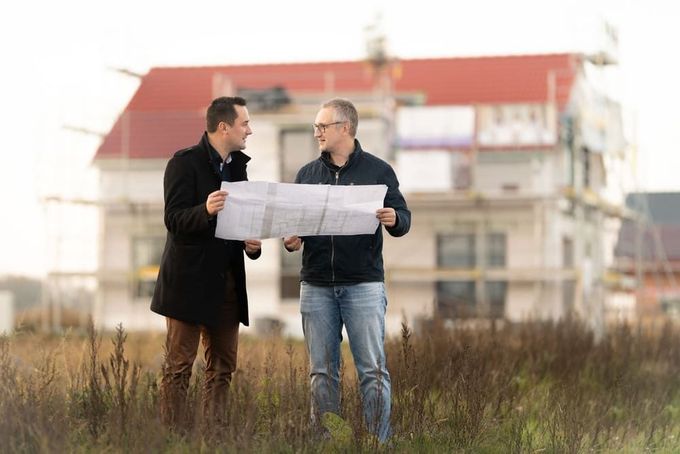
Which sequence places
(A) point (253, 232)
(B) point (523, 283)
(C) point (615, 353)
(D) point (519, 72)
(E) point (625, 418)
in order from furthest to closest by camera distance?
(D) point (519, 72)
(B) point (523, 283)
(C) point (615, 353)
(E) point (625, 418)
(A) point (253, 232)

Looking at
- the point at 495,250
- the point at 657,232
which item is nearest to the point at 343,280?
the point at 495,250

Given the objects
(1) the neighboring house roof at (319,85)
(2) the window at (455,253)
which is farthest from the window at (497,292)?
(1) the neighboring house roof at (319,85)

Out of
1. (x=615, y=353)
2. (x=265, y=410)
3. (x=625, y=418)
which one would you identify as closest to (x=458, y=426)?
(x=265, y=410)

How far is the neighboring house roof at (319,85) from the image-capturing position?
117ft

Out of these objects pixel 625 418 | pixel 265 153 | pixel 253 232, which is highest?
pixel 265 153

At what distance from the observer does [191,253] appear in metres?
7.21

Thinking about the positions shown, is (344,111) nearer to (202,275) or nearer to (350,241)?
(350,241)

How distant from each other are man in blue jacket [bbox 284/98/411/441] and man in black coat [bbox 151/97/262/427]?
1.14ft

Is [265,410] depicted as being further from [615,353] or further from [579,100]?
[579,100]

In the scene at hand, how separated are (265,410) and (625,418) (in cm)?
306

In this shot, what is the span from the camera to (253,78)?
126 feet

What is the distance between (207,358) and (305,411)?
1.87 ft

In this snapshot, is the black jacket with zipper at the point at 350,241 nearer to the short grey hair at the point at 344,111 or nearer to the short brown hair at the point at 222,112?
the short grey hair at the point at 344,111

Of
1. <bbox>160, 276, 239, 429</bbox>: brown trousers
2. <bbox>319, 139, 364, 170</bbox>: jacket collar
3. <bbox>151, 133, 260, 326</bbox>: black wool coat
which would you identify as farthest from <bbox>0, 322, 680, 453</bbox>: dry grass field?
<bbox>319, 139, 364, 170</bbox>: jacket collar
